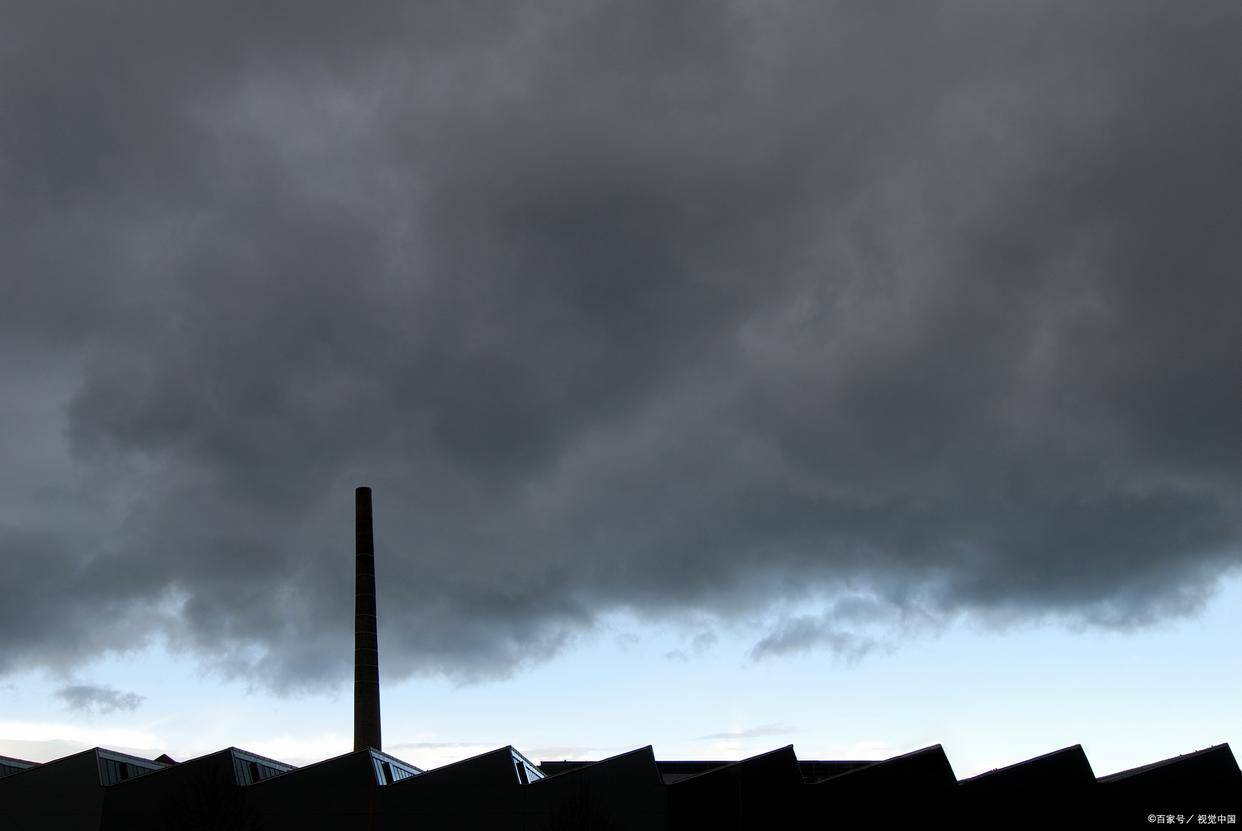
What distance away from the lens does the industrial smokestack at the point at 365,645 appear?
313 feet

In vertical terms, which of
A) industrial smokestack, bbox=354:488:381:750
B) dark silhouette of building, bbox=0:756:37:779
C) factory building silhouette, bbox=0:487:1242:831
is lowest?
factory building silhouette, bbox=0:487:1242:831

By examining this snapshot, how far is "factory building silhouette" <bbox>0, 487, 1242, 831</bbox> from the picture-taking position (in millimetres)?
56656

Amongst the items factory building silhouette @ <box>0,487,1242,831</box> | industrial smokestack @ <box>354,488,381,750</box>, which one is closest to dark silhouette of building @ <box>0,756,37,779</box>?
factory building silhouette @ <box>0,487,1242,831</box>

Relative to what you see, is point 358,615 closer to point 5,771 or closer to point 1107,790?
point 5,771

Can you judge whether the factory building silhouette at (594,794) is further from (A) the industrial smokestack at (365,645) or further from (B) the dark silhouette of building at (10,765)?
(A) the industrial smokestack at (365,645)

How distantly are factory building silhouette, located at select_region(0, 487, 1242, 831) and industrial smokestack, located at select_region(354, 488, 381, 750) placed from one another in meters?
32.2

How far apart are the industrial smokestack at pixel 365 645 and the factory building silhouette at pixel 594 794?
3222 centimetres

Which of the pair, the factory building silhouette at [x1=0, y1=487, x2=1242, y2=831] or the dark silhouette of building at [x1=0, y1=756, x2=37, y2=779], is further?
the dark silhouette of building at [x1=0, y1=756, x2=37, y2=779]

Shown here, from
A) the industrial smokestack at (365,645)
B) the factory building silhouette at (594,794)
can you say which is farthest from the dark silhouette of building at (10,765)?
the industrial smokestack at (365,645)

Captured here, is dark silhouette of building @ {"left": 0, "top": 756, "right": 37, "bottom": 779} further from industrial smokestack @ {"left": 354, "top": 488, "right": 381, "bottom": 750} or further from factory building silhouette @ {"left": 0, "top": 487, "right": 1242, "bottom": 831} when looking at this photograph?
industrial smokestack @ {"left": 354, "top": 488, "right": 381, "bottom": 750}

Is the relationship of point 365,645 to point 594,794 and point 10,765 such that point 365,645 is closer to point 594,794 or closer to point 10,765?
point 10,765

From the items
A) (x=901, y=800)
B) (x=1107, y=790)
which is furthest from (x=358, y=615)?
(x=1107, y=790)

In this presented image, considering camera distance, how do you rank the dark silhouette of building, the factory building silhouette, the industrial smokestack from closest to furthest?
the factory building silhouette < the dark silhouette of building < the industrial smokestack

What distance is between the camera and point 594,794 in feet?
190
